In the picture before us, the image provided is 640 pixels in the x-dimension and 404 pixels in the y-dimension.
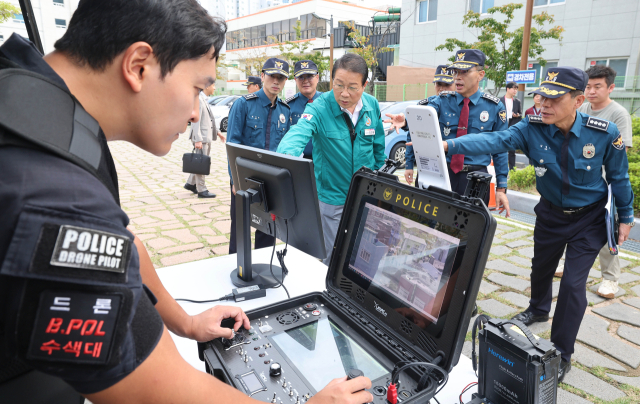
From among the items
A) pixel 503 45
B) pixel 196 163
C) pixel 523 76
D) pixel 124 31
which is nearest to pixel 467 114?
pixel 196 163

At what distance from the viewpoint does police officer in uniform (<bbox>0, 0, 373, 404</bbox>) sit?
1.86 ft

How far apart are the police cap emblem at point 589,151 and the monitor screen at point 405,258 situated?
2149 mm

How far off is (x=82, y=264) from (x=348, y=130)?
9.50 feet

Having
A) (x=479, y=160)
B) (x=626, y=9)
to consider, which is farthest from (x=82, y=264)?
(x=626, y=9)

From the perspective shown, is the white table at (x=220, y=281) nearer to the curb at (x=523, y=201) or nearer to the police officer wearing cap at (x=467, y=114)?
the police officer wearing cap at (x=467, y=114)

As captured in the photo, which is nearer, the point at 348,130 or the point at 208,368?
the point at 208,368

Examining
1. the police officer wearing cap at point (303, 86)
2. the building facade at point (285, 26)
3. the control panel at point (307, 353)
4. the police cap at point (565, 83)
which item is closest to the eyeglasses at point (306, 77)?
the police officer wearing cap at point (303, 86)

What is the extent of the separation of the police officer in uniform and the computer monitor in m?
0.80

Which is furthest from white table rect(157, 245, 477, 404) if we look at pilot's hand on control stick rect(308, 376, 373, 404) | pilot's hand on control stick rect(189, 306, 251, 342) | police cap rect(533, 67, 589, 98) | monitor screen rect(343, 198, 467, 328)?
police cap rect(533, 67, 589, 98)

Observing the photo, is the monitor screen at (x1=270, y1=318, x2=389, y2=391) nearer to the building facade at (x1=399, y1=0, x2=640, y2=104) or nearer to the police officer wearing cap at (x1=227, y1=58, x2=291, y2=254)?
the police officer wearing cap at (x1=227, y1=58, x2=291, y2=254)

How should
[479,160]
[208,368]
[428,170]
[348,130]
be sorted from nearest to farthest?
1. [208,368]
2. [348,130]
3. [428,170]
4. [479,160]

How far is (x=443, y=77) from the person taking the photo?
19.6 feet

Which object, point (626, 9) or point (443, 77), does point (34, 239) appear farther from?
point (626, 9)

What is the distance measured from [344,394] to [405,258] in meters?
0.45
